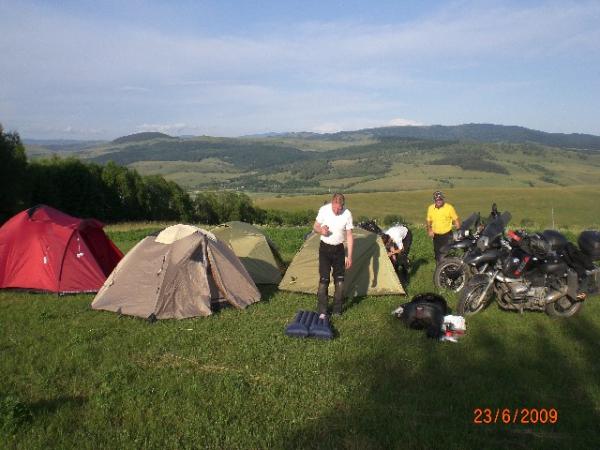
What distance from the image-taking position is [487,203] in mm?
68000

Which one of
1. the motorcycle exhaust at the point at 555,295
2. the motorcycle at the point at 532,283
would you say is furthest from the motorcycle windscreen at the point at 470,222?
the motorcycle exhaust at the point at 555,295

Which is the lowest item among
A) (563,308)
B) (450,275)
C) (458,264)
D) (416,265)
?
(416,265)

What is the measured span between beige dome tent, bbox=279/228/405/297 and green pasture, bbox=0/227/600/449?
125cm

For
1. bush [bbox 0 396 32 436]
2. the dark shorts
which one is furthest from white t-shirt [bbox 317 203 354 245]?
bush [bbox 0 396 32 436]

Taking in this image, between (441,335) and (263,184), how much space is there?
143 m

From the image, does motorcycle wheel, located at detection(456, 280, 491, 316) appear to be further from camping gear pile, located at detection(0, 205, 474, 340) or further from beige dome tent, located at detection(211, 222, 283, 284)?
beige dome tent, located at detection(211, 222, 283, 284)

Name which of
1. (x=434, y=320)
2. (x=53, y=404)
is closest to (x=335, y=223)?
(x=434, y=320)

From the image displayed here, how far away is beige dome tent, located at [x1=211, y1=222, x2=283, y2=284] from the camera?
11.6 meters

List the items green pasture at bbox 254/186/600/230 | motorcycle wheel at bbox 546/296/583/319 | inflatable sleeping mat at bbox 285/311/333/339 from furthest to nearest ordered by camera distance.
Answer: green pasture at bbox 254/186/600/230, motorcycle wheel at bbox 546/296/583/319, inflatable sleeping mat at bbox 285/311/333/339

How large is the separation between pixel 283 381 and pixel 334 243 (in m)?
3.20

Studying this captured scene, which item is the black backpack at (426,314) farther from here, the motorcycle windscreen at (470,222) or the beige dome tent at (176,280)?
the beige dome tent at (176,280)

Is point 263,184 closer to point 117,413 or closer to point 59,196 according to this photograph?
point 59,196

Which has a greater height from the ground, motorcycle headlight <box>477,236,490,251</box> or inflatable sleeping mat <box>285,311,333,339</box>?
motorcycle headlight <box>477,236,490,251</box>

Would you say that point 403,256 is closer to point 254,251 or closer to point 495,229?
point 495,229
